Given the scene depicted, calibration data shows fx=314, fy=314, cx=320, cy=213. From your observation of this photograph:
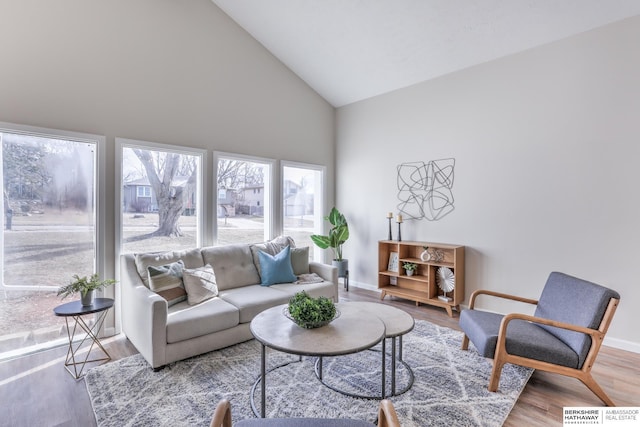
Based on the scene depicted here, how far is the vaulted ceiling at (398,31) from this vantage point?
3186 millimetres

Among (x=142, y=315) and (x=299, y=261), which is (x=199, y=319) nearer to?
(x=142, y=315)

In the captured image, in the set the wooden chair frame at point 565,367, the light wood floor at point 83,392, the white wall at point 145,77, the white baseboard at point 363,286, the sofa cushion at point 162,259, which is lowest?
the light wood floor at point 83,392

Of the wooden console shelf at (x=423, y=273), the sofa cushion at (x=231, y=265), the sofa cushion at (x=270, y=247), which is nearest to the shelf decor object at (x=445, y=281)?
the wooden console shelf at (x=423, y=273)

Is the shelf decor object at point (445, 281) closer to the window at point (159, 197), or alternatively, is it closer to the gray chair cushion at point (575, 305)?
the gray chair cushion at point (575, 305)

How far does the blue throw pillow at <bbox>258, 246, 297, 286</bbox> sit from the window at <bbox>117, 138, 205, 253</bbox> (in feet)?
3.10

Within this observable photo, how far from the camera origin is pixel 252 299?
129 inches

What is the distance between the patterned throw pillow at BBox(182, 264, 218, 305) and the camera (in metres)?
3.11

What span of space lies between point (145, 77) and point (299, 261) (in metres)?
2.86

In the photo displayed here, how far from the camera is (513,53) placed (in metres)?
3.71

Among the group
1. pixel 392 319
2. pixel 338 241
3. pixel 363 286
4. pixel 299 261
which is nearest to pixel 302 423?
pixel 392 319

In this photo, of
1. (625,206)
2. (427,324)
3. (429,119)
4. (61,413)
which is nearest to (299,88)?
(429,119)

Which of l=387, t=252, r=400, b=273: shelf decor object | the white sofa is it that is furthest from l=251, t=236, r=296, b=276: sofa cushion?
l=387, t=252, r=400, b=273: shelf decor object

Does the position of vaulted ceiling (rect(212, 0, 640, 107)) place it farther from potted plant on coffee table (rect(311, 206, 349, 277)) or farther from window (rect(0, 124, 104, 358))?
window (rect(0, 124, 104, 358))

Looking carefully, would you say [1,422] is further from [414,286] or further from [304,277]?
[414,286]
